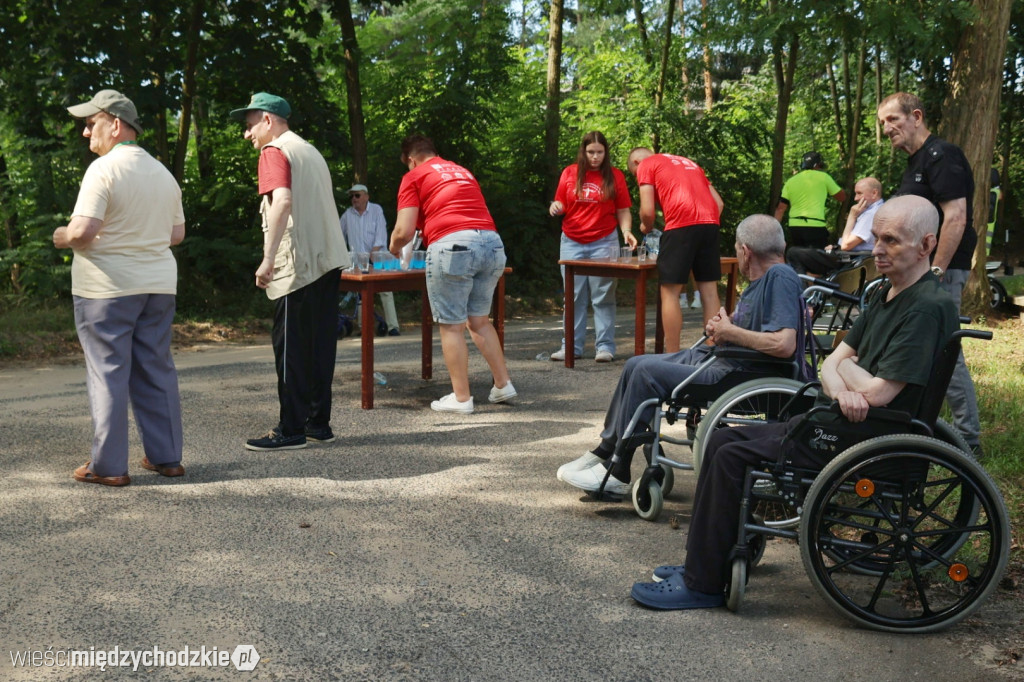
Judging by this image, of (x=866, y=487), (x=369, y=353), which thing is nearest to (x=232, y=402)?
(x=369, y=353)

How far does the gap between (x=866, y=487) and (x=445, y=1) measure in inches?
552

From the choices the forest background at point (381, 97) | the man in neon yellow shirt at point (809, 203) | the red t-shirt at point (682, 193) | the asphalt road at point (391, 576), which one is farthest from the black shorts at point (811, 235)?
the asphalt road at point (391, 576)

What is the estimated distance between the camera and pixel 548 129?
1739 cm

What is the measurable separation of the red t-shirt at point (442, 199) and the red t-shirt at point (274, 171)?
1.23 m

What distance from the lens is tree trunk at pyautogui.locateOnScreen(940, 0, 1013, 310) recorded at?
10.9m

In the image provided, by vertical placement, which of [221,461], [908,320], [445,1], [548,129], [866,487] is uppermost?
[445,1]

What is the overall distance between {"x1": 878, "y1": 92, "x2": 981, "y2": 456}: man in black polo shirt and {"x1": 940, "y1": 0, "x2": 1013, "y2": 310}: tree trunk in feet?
18.5

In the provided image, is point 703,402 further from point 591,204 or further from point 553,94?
point 553,94

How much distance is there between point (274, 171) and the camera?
6293 millimetres

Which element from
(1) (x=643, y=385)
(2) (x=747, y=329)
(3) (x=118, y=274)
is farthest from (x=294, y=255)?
(2) (x=747, y=329)

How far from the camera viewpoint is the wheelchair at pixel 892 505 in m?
3.72

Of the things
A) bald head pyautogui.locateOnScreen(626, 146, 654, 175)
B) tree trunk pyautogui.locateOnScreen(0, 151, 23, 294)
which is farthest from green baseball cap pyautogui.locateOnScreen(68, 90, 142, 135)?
tree trunk pyautogui.locateOnScreen(0, 151, 23, 294)

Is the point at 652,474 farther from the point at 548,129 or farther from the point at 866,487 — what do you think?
the point at 548,129

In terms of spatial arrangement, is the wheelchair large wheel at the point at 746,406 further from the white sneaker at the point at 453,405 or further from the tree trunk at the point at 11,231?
the tree trunk at the point at 11,231
